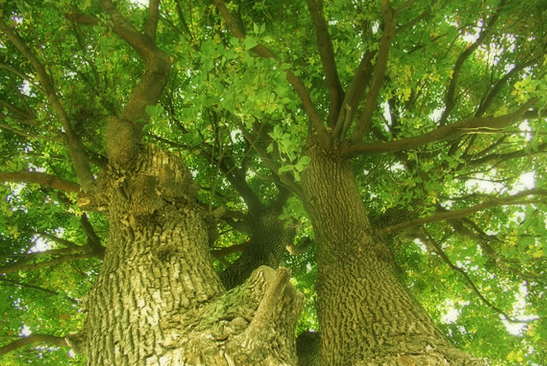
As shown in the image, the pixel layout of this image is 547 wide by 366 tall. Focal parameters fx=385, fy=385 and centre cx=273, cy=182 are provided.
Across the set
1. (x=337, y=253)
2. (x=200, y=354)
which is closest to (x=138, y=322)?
(x=200, y=354)

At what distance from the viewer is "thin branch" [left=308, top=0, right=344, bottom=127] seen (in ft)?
14.9

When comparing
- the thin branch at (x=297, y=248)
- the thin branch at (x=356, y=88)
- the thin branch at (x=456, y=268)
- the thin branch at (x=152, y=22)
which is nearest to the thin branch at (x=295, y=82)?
the thin branch at (x=356, y=88)

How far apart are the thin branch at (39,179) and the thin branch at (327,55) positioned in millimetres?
3402

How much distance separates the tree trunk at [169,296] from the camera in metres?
2.38

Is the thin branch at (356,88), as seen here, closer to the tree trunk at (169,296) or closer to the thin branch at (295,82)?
the thin branch at (295,82)

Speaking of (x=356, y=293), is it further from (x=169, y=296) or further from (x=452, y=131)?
(x=452, y=131)

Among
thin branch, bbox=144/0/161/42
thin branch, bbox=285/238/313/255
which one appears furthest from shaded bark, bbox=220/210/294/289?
thin branch, bbox=144/0/161/42

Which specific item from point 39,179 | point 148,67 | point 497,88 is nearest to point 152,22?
point 148,67

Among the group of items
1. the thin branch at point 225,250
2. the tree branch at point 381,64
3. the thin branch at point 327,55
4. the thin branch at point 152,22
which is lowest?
the thin branch at point 225,250

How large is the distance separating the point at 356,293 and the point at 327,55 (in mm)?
2814

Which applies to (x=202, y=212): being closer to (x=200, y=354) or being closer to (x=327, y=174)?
(x=327, y=174)

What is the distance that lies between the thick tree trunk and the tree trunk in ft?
2.87

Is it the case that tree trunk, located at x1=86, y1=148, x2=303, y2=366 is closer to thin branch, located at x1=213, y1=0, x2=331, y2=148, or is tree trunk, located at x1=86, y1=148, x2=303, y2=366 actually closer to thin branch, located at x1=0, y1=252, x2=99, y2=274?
thin branch, located at x1=213, y1=0, x2=331, y2=148

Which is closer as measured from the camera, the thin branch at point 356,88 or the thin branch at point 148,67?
the thin branch at point 148,67
